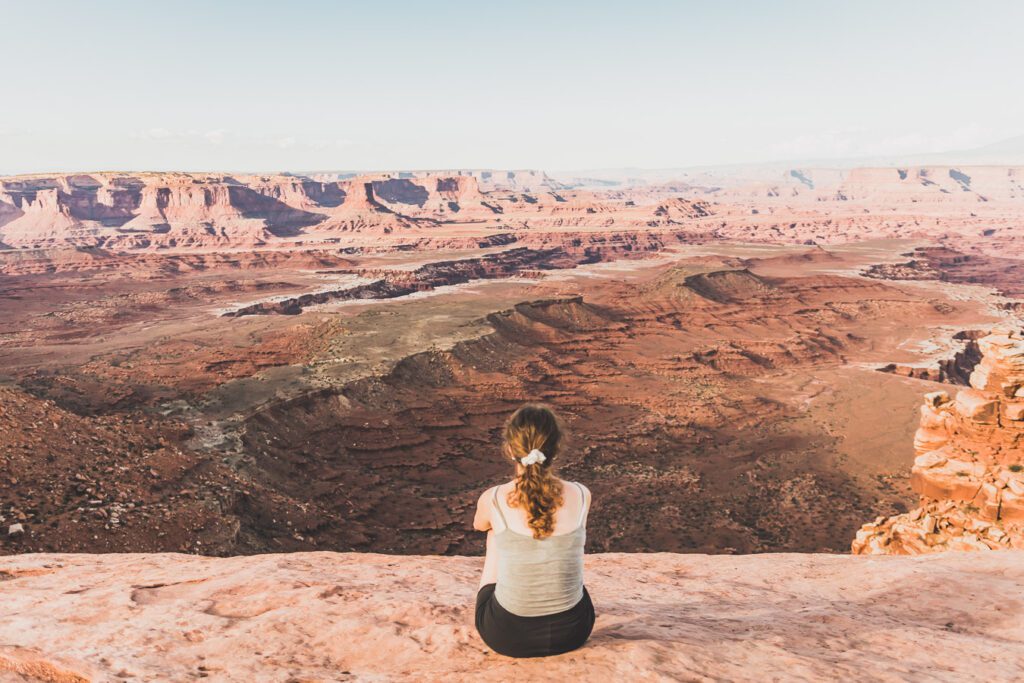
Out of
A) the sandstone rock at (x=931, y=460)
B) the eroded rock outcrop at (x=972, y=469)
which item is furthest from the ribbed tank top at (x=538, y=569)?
the sandstone rock at (x=931, y=460)

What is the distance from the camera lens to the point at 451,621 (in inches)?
197

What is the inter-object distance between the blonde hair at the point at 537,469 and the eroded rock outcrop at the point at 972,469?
15.3 m

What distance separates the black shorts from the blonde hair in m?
0.66

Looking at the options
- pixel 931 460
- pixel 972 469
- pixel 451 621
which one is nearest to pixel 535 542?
pixel 451 621

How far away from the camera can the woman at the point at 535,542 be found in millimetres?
3371

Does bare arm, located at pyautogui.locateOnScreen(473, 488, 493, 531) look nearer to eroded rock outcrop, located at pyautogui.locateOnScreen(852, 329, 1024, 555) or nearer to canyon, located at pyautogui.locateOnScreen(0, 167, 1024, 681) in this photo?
canyon, located at pyautogui.locateOnScreen(0, 167, 1024, 681)

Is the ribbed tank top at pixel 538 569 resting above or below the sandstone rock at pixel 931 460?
above

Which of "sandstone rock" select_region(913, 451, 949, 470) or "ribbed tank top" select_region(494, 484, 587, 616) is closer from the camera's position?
"ribbed tank top" select_region(494, 484, 587, 616)

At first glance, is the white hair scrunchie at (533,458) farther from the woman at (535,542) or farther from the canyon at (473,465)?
the canyon at (473,465)

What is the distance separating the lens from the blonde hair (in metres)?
3.36

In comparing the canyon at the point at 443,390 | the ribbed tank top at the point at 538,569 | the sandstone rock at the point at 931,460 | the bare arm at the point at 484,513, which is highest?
the bare arm at the point at 484,513

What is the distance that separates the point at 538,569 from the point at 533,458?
2.30 ft

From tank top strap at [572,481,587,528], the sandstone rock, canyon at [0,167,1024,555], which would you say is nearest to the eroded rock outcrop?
the sandstone rock

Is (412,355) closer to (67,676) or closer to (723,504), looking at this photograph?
(723,504)
